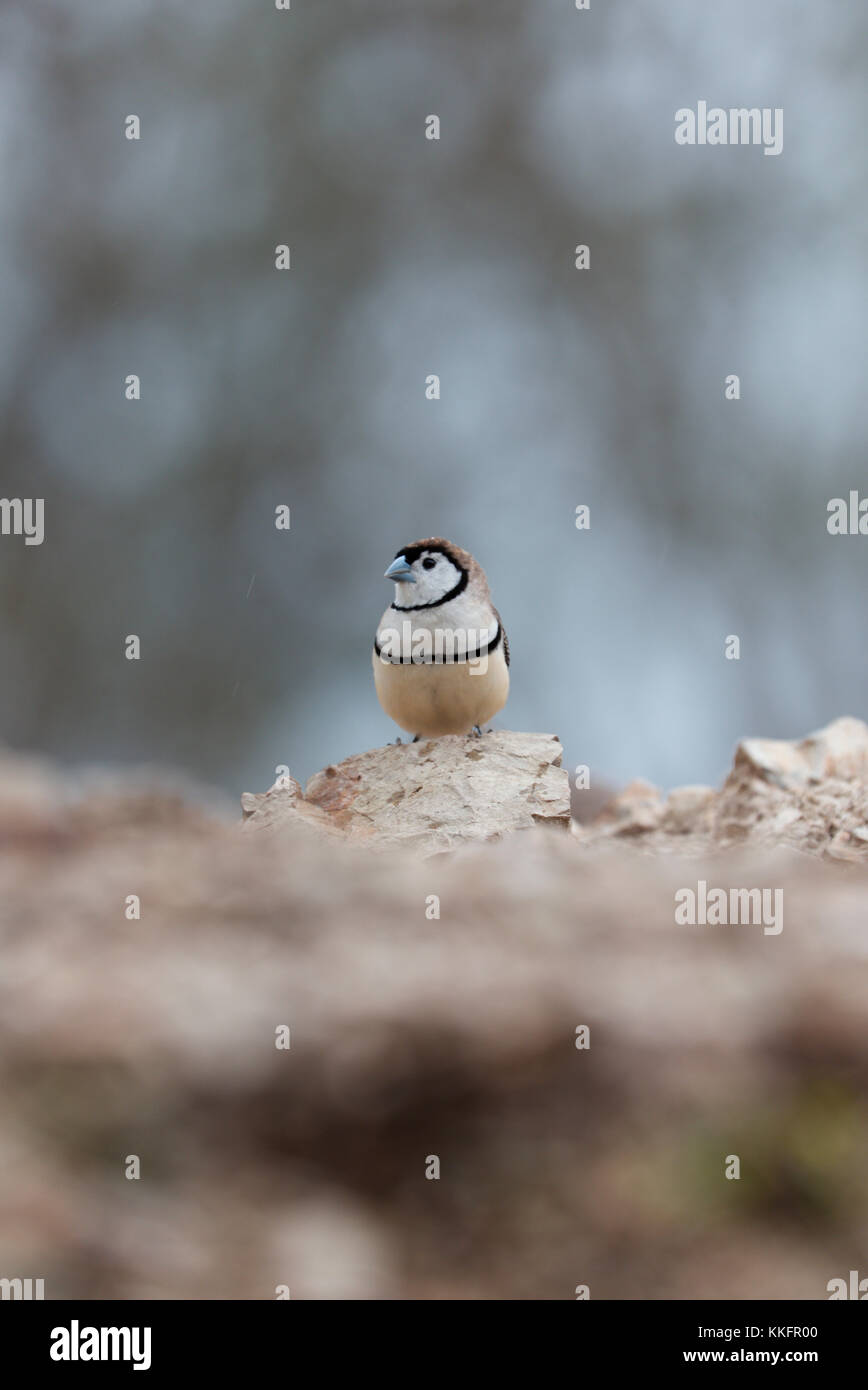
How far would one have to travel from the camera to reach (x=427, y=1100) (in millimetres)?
1621

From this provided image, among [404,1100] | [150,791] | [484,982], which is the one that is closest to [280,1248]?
[404,1100]

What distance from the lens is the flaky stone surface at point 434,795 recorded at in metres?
3.71

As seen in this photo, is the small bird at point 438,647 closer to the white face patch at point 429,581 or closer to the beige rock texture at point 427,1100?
the white face patch at point 429,581

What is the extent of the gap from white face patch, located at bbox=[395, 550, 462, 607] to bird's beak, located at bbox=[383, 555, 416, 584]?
0.4 inches

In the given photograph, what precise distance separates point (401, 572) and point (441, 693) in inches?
17.2

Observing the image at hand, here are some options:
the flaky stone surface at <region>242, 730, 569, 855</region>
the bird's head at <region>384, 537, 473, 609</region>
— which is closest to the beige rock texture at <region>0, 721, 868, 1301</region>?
the flaky stone surface at <region>242, 730, 569, 855</region>

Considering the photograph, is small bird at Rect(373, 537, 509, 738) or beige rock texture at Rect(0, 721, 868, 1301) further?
small bird at Rect(373, 537, 509, 738)

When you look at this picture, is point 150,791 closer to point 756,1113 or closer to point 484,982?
point 484,982

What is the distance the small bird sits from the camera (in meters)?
4.32

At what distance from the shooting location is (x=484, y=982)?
71.2 inches
